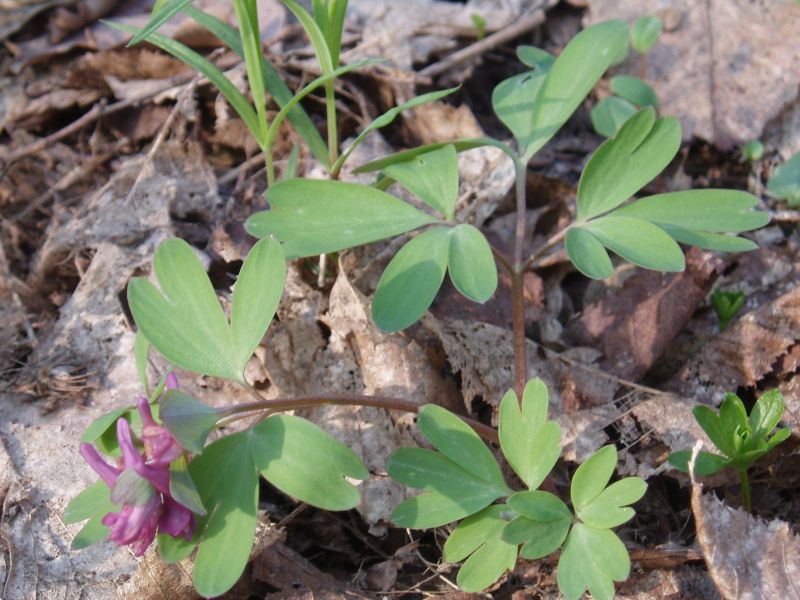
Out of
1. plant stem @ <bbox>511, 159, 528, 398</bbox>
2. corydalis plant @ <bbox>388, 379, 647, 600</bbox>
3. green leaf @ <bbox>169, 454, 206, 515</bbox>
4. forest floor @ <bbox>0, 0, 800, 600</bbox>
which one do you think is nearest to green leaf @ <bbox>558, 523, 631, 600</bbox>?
corydalis plant @ <bbox>388, 379, 647, 600</bbox>

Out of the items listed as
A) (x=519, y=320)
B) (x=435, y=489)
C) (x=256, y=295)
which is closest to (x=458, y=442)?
(x=435, y=489)

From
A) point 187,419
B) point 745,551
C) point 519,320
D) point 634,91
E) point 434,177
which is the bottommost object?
point 745,551

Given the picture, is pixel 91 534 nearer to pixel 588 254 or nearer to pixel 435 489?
pixel 435 489

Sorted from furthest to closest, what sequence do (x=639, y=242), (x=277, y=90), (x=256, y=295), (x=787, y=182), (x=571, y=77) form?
1. (x=787, y=182)
2. (x=277, y=90)
3. (x=571, y=77)
4. (x=639, y=242)
5. (x=256, y=295)

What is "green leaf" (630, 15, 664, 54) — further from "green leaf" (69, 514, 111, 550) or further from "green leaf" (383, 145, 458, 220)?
"green leaf" (69, 514, 111, 550)

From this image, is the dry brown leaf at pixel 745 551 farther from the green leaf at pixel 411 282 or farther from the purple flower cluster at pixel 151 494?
the purple flower cluster at pixel 151 494

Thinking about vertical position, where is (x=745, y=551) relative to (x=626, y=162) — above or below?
below
